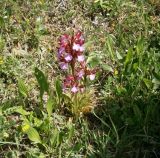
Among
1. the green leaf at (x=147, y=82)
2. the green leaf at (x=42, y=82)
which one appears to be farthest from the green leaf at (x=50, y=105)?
the green leaf at (x=147, y=82)

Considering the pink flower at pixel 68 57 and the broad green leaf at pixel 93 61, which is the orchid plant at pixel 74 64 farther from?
the broad green leaf at pixel 93 61

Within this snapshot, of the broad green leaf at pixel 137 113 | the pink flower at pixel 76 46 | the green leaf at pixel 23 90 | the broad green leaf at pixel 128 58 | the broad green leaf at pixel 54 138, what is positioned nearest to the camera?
the pink flower at pixel 76 46

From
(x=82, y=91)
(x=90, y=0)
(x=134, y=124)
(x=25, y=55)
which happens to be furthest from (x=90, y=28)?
(x=134, y=124)

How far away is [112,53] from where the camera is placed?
355 cm

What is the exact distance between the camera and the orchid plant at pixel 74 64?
277 centimetres

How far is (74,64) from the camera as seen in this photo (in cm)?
290

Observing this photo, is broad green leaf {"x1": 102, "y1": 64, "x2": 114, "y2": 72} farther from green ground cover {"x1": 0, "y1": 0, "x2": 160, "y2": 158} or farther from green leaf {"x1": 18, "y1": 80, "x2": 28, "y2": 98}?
green leaf {"x1": 18, "y1": 80, "x2": 28, "y2": 98}

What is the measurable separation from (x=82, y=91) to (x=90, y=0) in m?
1.39

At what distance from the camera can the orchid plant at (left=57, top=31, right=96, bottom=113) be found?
109 inches

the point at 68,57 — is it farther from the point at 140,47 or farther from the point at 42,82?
the point at 140,47

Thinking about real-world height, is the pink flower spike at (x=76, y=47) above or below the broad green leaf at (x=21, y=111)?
above

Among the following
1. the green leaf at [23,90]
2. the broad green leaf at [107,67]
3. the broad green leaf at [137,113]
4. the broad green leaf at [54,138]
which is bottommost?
the broad green leaf at [54,138]

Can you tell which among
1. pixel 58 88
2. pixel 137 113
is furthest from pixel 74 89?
pixel 137 113

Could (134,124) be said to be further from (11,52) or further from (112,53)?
(11,52)
